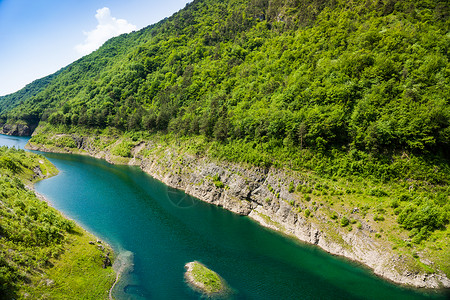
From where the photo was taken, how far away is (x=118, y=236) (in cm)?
5094

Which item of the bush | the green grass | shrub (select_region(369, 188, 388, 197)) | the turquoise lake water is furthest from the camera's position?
shrub (select_region(369, 188, 388, 197))

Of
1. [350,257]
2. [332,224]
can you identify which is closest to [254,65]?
[332,224]

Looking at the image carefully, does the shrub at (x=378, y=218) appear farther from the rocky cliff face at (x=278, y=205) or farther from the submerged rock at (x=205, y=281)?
the submerged rock at (x=205, y=281)

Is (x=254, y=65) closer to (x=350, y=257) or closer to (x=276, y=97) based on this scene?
(x=276, y=97)

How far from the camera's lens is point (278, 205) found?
197 ft

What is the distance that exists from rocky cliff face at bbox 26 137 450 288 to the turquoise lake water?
2196 mm

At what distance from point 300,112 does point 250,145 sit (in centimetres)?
1768

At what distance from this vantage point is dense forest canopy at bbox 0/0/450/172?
54.6 metres

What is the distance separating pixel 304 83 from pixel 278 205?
1565 inches

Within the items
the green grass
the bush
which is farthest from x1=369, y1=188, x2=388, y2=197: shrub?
the green grass

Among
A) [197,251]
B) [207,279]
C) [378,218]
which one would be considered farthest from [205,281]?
[378,218]

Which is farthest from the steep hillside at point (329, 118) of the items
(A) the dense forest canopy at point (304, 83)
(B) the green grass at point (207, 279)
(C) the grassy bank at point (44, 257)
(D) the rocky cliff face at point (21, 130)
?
(D) the rocky cliff face at point (21, 130)

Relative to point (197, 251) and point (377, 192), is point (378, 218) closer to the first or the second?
point (377, 192)

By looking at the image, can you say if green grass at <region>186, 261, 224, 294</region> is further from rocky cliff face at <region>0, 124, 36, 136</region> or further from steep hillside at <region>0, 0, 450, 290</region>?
rocky cliff face at <region>0, 124, 36, 136</region>
